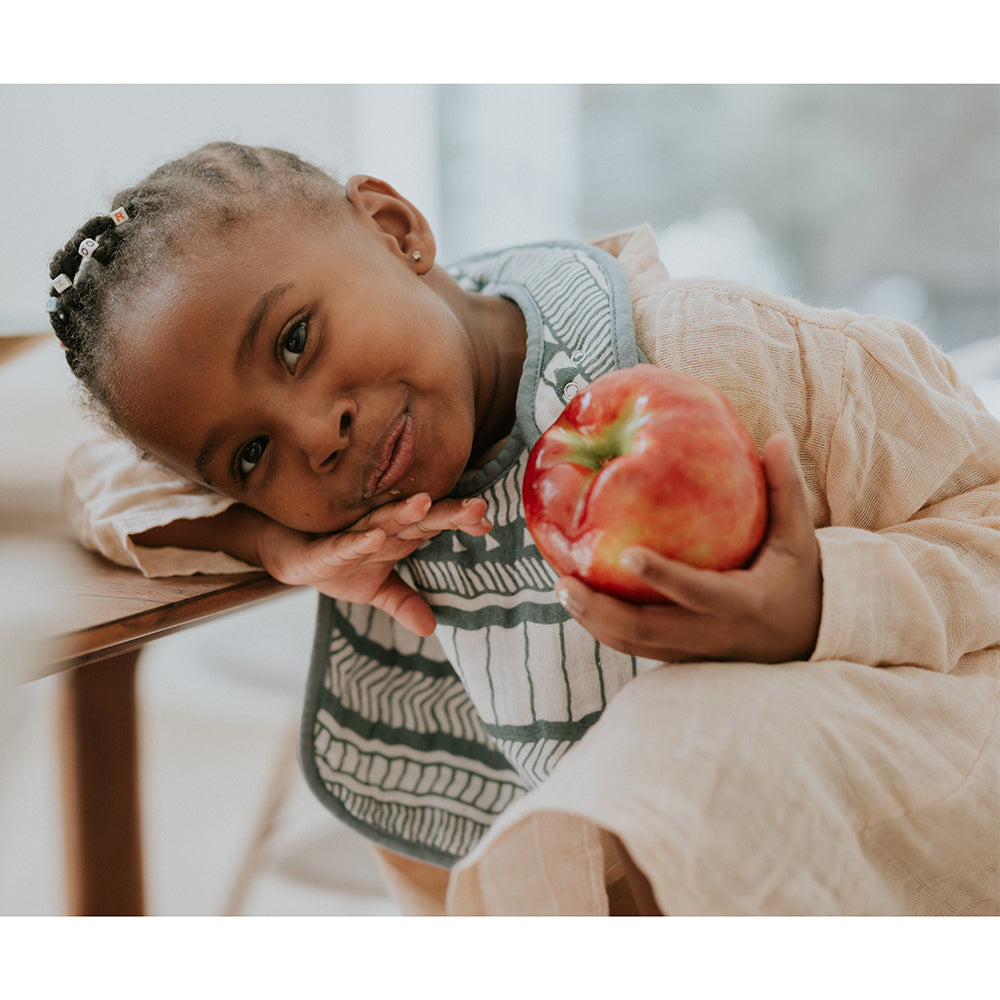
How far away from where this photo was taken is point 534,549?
2.55ft

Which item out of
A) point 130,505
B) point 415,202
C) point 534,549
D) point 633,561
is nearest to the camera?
point 633,561

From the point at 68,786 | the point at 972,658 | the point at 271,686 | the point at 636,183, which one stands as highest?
the point at 636,183

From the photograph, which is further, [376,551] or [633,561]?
[376,551]

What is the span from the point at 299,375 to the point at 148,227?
0.19 meters

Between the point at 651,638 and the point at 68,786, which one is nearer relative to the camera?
the point at 651,638

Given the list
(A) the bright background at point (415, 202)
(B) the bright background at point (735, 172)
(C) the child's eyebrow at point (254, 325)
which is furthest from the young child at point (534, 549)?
(B) the bright background at point (735, 172)

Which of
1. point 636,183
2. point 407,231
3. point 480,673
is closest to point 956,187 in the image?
point 636,183

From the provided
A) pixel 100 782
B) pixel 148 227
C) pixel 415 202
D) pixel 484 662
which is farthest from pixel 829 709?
pixel 415 202

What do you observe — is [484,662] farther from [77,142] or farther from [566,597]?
[77,142]

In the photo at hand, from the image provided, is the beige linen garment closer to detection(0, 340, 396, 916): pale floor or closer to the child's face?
the child's face

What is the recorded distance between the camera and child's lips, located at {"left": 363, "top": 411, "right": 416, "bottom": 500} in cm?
71

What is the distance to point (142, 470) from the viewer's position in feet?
3.07

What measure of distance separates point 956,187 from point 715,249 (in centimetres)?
57

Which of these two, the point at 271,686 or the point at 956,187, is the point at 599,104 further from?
the point at 271,686
